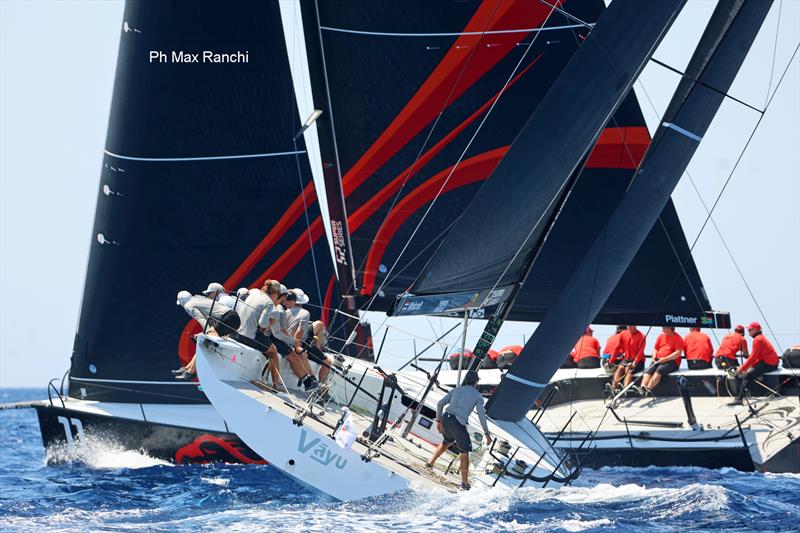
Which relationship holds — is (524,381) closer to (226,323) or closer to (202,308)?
(226,323)

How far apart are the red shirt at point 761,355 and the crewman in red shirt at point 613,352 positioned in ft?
5.94

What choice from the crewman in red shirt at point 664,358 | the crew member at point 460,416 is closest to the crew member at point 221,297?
the crew member at point 460,416

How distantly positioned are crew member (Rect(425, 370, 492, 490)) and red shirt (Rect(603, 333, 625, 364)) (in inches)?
257

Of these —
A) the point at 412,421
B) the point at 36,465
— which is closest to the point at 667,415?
the point at 412,421

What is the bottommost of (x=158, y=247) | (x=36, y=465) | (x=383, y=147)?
(x=36, y=465)

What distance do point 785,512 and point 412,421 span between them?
3594mm

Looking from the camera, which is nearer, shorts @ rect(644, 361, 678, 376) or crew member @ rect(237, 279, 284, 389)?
crew member @ rect(237, 279, 284, 389)

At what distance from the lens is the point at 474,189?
48.3 ft

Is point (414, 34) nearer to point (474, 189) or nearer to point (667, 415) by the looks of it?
point (474, 189)

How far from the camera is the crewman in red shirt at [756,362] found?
15422 mm

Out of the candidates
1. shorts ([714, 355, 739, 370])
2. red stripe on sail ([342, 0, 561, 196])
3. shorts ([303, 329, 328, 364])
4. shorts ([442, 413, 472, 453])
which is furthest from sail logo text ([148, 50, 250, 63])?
shorts ([714, 355, 739, 370])

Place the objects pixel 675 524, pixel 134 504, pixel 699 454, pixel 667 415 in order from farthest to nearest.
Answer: pixel 667 415 < pixel 699 454 < pixel 134 504 < pixel 675 524

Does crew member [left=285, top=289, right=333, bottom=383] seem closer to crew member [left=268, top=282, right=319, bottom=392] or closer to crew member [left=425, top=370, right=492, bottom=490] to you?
crew member [left=268, top=282, right=319, bottom=392]

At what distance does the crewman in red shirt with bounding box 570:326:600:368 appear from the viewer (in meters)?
17.5
